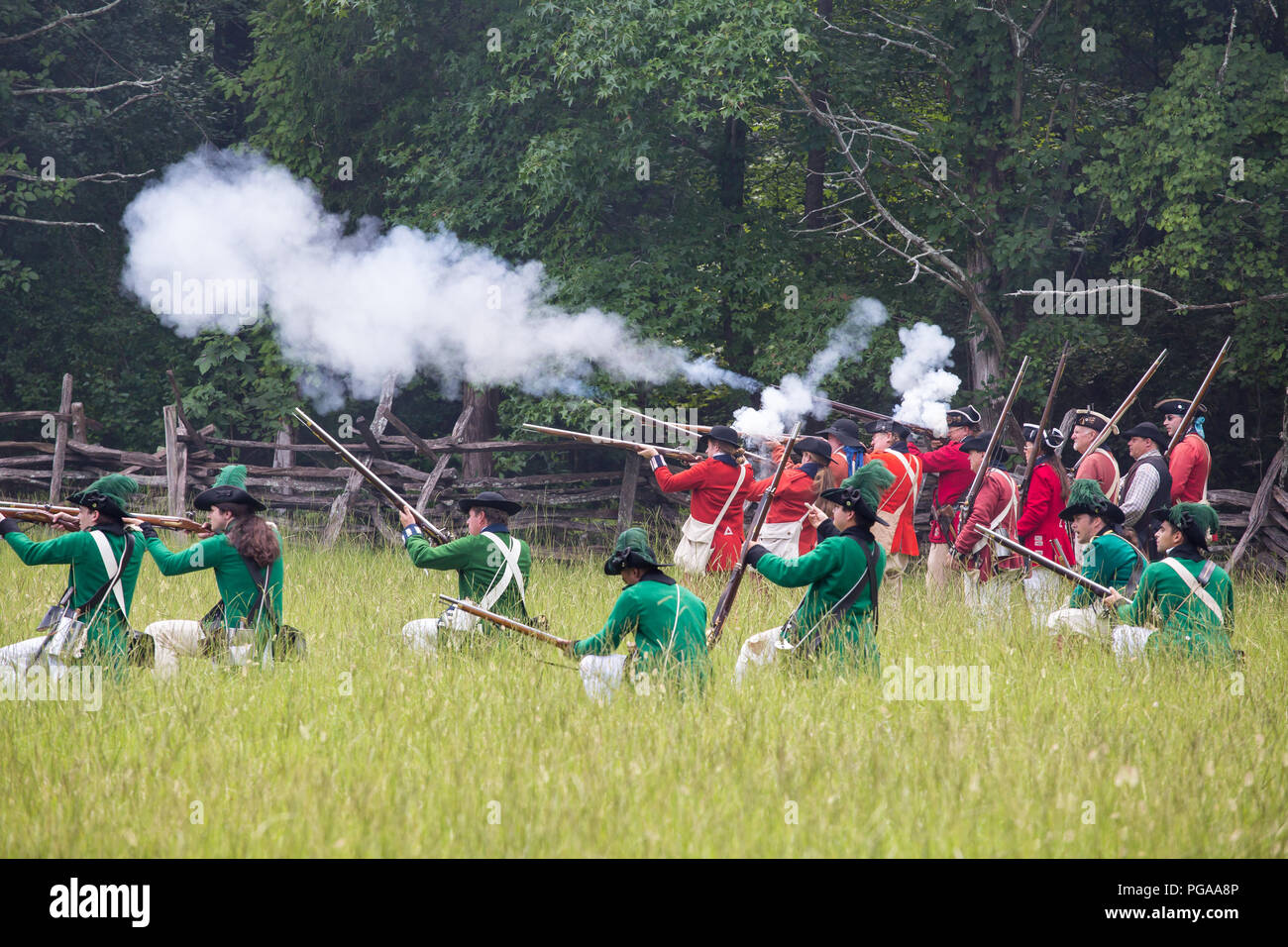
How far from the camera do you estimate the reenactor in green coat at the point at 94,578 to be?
7.05m

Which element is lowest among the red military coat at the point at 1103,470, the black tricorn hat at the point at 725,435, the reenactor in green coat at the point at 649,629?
the reenactor in green coat at the point at 649,629

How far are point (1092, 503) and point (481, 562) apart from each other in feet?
13.5

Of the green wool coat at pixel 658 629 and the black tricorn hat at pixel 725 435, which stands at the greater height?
the black tricorn hat at pixel 725 435

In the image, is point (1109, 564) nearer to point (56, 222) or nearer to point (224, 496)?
point (224, 496)

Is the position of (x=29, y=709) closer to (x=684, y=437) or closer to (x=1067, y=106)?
(x=684, y=437)

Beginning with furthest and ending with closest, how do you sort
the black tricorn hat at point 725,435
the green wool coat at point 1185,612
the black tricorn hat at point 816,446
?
the black tricorn hat at point 725,435 → the black tricorn hat at point 816,446 → the green wool coat at point 1185,612

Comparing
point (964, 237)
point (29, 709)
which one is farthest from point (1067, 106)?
point (29, 709)

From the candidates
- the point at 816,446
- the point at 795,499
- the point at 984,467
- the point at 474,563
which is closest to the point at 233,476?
the point at 474,563

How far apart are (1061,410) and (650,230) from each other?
586 cm

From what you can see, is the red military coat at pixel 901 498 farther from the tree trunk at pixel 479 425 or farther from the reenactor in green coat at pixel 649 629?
the tree trunk at pixel 479 425

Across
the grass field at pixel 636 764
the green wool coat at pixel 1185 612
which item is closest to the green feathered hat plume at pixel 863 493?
→ the grass field at pixel 636 764

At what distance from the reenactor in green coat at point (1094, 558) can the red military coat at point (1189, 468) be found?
8.27ft

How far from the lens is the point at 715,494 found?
11109mm

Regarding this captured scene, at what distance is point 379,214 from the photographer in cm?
1716
